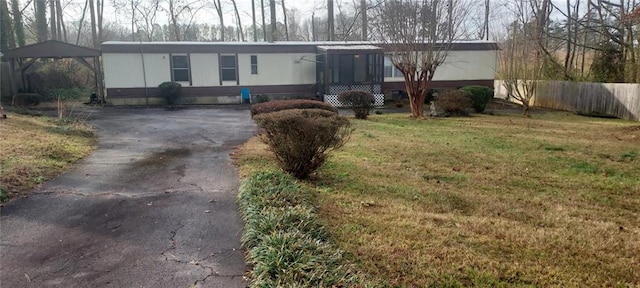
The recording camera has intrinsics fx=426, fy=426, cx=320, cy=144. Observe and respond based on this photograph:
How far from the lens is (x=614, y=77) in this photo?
64.6 ft

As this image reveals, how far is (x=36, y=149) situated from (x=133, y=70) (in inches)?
533

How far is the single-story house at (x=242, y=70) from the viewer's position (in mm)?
20156

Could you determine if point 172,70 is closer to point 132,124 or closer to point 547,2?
point 132,124

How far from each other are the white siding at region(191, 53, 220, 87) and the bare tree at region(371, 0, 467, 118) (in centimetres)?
971

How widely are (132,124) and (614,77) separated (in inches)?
812

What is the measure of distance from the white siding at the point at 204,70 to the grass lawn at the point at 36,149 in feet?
31.0

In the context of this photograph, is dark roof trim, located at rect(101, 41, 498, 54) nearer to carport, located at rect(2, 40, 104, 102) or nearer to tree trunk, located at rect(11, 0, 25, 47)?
carport, located at rect(2, 40, 104, 102)

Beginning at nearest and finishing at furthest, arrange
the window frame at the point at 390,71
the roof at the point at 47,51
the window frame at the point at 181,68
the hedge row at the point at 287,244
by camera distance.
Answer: the hedge row at the point at 287,244 → the roof at the point at 47,51 → the window frame at the point at 181,68 → the window frame at the point at 390,71

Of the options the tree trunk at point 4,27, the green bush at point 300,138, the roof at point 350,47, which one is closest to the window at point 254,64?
the roof at point 350,47

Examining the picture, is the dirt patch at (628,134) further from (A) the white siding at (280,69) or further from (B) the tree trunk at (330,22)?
(B) the tree trunk at (330,22)

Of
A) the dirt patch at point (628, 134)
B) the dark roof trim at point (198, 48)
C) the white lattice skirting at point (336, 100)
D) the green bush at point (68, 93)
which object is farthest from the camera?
the green bush at point (68, 93)

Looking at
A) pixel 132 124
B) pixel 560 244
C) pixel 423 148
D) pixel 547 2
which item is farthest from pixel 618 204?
pixel 547 2

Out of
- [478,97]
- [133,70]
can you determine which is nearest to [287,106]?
[478,97]

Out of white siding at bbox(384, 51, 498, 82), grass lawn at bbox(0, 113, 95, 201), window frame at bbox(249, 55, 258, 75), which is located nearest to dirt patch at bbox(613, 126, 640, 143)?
white siding at bbox(384, 51, 498, 82)
